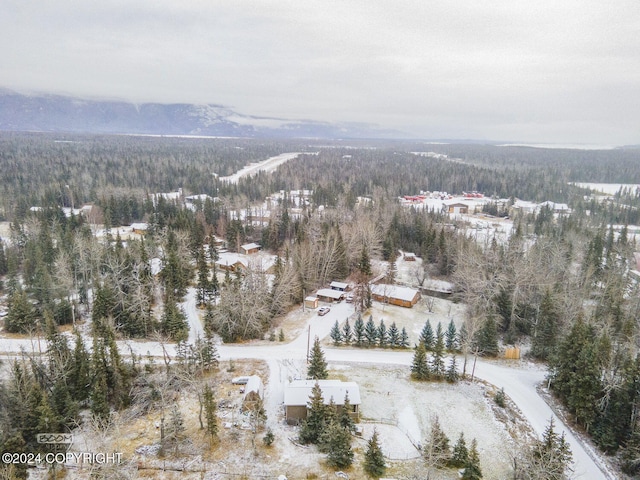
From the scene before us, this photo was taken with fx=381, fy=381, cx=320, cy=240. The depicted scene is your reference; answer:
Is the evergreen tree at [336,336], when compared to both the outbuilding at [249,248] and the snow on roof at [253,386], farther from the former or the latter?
the outbuilding at [249,248]

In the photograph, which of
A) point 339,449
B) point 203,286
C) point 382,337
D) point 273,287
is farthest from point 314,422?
point 203,286

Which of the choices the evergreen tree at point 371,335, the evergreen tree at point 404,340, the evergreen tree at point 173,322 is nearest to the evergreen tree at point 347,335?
the evergreen tree at point 371,335

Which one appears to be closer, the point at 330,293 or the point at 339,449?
the point at 339,449

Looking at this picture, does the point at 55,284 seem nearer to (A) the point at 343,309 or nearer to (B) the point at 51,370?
(B) the point at 51,370

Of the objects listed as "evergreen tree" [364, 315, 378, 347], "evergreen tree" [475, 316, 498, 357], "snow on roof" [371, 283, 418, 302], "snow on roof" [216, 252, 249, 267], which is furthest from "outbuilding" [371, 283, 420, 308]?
"snow on roof" [216, 252, 249, 267]

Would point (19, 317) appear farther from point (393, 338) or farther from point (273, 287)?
point (393, 338)
